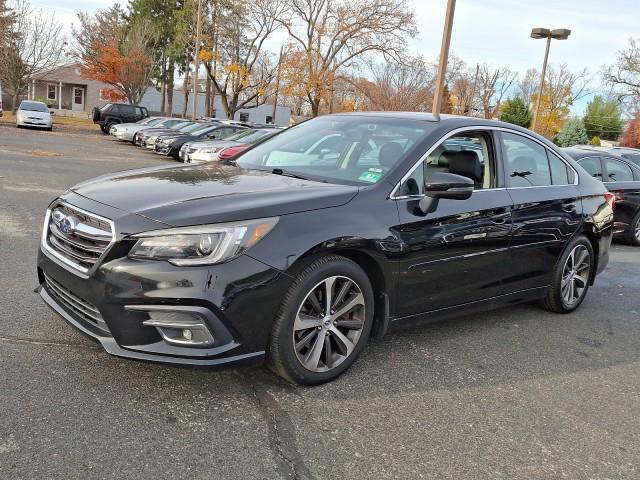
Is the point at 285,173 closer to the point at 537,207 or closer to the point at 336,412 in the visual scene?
the point at 336,412

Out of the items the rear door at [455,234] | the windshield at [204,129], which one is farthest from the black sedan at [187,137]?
the rear door at [455,234]

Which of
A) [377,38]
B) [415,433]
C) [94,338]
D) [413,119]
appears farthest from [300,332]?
[377,38]

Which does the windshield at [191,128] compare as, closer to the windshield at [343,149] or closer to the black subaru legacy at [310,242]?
the windshield at [343,149]

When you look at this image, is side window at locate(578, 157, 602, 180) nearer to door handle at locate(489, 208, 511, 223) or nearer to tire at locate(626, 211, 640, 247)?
tire at locate(626, 211, 640, 247)

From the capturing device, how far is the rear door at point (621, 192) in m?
9.80

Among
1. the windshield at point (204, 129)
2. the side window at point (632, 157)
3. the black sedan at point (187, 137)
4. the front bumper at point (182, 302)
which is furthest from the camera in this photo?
the windshield at point (204, 129)

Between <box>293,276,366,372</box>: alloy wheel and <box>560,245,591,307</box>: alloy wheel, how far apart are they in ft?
8.53

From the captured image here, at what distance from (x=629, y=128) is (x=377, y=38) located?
26937 mm

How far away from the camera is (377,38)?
40.7 metres

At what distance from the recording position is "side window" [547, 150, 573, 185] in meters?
5.21

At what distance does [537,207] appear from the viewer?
15.8 feet

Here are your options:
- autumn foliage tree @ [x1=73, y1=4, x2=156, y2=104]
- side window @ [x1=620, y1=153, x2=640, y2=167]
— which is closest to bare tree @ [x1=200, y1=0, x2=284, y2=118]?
autumn foliage tree @ [x1=73, y1=4, x2=156, y2=104]

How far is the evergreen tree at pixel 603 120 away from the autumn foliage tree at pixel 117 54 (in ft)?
152

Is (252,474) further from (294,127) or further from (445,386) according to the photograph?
(294,127)
